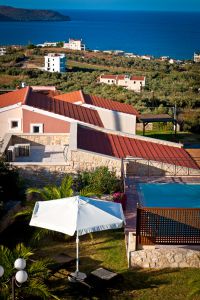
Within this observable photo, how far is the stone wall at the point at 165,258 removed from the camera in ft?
34.5

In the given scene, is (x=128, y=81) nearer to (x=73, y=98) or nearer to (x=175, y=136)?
(x=175, y=136)

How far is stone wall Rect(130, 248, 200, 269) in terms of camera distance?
10523 millimetres

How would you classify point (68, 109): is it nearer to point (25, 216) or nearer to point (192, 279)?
point (25, 216)

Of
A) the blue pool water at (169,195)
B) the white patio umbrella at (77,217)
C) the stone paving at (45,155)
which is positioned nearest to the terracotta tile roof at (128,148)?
the stone paving at (45,155)

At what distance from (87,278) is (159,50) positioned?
642 ft

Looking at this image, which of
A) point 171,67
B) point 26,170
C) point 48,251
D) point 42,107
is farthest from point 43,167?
point 171,67

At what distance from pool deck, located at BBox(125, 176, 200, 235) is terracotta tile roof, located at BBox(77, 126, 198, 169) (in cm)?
107

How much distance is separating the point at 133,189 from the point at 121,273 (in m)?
5.39

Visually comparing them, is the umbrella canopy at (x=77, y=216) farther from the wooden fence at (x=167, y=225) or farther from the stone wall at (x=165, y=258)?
the stone wall at (x=165, y=258)

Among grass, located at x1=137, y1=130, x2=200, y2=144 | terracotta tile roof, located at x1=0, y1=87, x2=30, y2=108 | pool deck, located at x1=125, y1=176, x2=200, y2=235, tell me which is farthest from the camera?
grass, located at x1=137, y1=130, x2=200, y2=144

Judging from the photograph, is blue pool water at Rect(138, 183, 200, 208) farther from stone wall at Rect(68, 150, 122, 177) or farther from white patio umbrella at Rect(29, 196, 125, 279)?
white patio umbrella at Rect(29, 196, 125, 279)

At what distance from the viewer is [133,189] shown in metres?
15.5

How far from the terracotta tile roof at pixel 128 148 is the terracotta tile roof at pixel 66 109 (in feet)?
5.54

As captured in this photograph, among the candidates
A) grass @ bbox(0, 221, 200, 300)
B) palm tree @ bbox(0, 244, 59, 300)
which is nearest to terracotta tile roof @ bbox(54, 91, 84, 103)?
grass @ bbox(0, 221, 200, 300)
